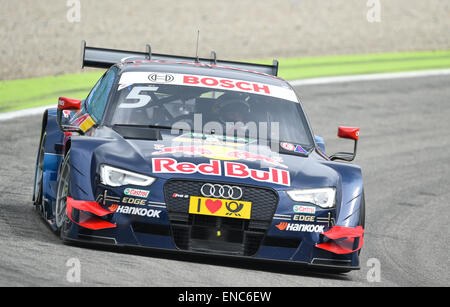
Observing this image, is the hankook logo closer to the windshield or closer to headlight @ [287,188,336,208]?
the windshield

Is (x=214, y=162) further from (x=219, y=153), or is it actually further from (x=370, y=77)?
(x=370, y=77)

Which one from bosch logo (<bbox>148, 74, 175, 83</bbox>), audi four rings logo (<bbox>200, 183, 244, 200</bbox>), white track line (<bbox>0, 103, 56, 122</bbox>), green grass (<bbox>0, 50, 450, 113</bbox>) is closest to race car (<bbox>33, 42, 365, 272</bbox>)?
audi four rings logo (<bbox>200, 183, 244, 200</bbox>)

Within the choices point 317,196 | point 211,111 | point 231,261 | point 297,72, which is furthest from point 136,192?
point 297,72

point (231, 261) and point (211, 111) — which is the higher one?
point (211, 111)

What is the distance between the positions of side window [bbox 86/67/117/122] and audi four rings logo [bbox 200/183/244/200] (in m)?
1.55

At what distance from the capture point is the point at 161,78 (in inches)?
299

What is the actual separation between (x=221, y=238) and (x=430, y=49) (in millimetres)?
18049

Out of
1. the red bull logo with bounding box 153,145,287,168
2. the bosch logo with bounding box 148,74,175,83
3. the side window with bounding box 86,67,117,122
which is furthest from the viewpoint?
the bosch logo with bounding box 148,74,175,83

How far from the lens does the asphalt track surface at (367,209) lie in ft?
18.4

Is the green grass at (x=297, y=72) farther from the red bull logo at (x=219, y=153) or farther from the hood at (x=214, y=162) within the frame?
the red bull logo at (x=219, y=153)

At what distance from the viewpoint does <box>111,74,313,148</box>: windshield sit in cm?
716

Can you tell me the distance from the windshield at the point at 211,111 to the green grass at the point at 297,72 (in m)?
6.58

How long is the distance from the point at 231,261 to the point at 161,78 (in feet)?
6.02

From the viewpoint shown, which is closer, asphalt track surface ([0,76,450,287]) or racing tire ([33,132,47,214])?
asphalt track surface ([0,76,450,287])
